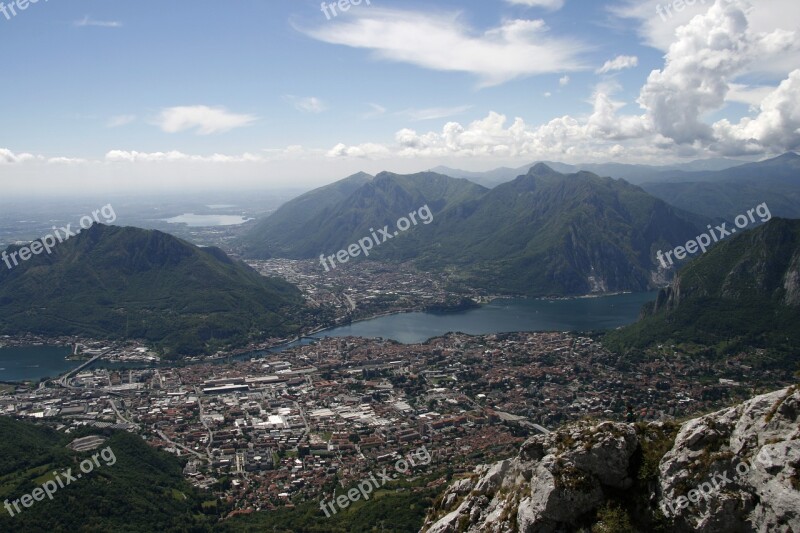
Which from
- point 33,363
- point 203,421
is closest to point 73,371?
point 33,363

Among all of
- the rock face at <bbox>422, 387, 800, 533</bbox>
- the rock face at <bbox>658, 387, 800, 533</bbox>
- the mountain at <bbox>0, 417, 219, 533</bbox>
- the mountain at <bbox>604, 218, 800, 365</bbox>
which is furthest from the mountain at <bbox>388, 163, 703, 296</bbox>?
the rock face at <bbox>658, 387, 800, 533</bbox>

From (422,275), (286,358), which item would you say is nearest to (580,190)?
(422,275)

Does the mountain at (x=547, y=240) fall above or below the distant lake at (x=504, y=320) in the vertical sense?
above

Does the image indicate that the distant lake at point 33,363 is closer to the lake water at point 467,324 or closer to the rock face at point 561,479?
the lake water at point 467,324

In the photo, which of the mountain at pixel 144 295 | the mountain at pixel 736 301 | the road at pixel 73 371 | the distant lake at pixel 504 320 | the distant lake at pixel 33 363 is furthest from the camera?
the distant lake at pixel 504 320

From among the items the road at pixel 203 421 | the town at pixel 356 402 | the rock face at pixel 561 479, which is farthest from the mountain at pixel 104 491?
the rock face at pixel 561 479

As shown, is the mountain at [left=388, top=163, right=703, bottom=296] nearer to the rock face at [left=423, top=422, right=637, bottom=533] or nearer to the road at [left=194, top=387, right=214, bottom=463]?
the road at [left=194, top=387, right=214, bottom=463]

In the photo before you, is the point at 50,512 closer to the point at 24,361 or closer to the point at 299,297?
the point at 24,361
